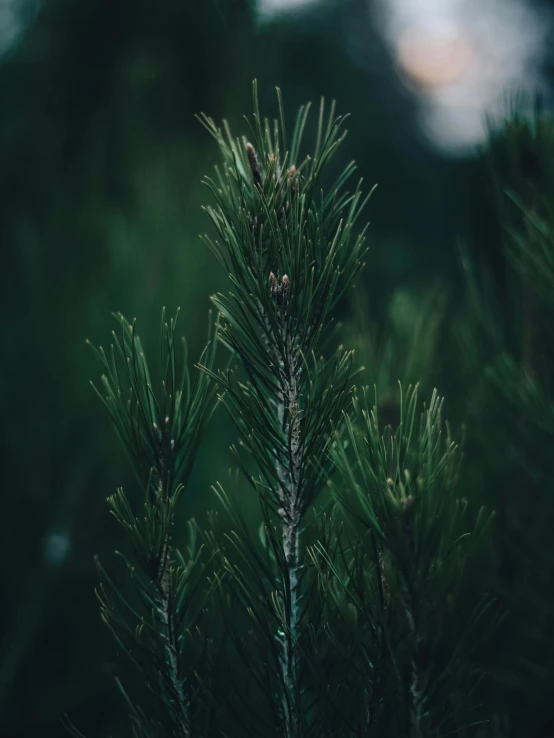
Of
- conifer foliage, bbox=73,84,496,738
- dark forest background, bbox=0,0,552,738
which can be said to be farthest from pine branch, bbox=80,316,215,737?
dark forest background, bbox=0,0,552,738

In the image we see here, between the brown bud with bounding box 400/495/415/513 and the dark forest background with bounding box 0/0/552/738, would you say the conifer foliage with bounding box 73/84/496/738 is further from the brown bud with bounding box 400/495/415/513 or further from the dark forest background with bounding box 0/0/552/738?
the dark forest background with bounding box 0/0/552/738

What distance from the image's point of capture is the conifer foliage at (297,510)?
29cm

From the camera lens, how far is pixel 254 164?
320 mm

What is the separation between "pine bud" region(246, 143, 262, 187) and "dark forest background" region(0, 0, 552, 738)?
10.4 inches

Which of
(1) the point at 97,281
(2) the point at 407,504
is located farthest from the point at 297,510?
(1) the point at 97,281

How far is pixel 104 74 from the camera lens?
4.44 ft

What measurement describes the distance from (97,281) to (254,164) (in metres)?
0.77

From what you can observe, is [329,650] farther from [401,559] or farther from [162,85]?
[162,85]

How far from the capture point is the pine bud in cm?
32

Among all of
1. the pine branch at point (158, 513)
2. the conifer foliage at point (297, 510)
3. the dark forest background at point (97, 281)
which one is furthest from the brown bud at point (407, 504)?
the dark forest background at point (97, 281)

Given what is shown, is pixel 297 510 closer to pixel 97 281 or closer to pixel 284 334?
pixel 284 334

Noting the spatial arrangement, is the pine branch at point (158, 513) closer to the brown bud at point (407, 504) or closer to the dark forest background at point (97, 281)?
the brown bud at point (407, 504)

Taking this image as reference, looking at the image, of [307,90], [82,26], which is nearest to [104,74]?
[82,26]

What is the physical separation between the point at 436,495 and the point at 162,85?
4.36 ft
